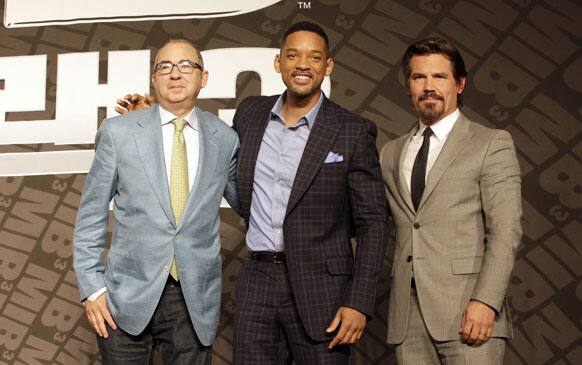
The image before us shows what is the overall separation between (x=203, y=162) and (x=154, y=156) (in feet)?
0.51

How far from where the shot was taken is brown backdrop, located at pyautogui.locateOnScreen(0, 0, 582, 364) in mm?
3123

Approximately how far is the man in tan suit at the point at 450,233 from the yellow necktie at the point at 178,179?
0.70 meters

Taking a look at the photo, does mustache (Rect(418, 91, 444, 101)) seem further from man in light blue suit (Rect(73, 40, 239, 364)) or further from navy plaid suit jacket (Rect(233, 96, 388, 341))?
man in light blue suit (Rect(73, 40, 239, 364))

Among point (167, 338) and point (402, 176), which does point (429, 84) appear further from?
point (167, 338)

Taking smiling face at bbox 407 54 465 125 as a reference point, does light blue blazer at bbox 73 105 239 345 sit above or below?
below

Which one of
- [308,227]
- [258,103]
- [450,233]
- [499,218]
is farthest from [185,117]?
[499,218]

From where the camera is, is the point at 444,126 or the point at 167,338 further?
the point at 444,126

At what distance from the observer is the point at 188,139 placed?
2.16 metres

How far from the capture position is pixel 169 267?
2.01m

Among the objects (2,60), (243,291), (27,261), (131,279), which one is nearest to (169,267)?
(131,279)

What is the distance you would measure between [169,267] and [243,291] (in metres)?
0.28

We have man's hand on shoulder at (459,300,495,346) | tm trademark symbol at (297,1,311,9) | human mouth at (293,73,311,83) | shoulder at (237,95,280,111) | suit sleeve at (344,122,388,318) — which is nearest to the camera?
man's hand on shoulder at (459,300,495,346)

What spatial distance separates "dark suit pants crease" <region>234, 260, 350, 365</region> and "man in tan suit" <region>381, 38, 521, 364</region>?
0.86ft

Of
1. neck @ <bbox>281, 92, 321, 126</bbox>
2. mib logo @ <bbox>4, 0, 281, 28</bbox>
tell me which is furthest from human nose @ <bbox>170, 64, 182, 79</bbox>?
mib logo @ <bbox>4, 0, 281, 28</bbox>
